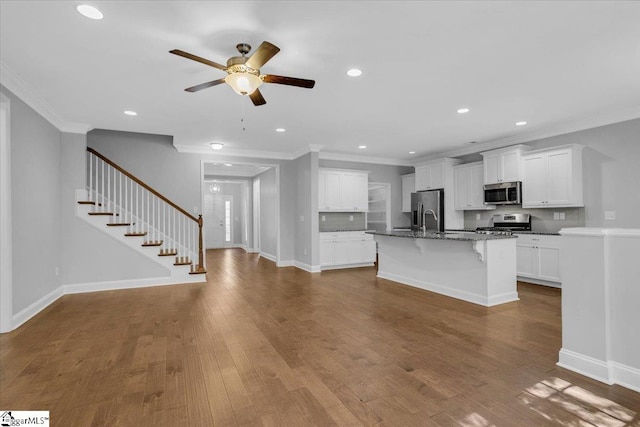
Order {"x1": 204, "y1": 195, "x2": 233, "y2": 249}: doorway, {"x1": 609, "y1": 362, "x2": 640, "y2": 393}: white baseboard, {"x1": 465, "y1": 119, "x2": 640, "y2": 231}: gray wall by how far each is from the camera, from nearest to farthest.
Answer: {"x1": 609, "y1": 362, "x2": 640, "y2": 393}: white baseboard, {"x1": 465, "y1": 119, "x2": 640, "y2": 231}: gray wall, {"x1": 204, "y1": 195, "x2": 233, "y2": 249}: doorway

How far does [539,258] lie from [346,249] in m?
3.67

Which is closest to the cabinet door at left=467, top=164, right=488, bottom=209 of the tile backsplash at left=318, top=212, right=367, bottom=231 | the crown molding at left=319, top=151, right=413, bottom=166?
the crown molding at left=319, top=151, right=413, bottom=166

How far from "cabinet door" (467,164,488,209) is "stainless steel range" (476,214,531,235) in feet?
1.03

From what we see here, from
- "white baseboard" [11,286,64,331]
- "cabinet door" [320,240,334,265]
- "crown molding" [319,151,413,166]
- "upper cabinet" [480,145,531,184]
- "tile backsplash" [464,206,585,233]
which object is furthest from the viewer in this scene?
"crown molding" [319,151,413,166]

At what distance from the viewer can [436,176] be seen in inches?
285

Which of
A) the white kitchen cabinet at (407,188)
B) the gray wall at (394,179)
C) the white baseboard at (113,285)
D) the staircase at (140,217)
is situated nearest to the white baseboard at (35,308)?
the white baseboard at (113,285)

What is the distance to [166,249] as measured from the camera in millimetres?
5891

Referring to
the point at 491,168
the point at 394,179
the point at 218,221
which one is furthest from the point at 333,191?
the point at 218,221

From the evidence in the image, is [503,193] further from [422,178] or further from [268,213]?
[268,213]

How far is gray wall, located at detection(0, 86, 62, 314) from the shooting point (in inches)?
138

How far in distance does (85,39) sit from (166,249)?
407 cm

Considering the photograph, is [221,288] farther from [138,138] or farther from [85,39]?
[85,39]

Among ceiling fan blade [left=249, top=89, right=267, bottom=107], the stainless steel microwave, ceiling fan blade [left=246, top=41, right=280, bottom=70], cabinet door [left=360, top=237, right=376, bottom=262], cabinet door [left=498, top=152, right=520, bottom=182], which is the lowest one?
cabinet door [left=360, top=237, right=376, bottom=262]

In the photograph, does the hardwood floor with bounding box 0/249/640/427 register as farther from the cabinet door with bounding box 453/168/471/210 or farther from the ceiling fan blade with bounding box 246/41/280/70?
the cabinet door with bounding box 453/168/471/210
